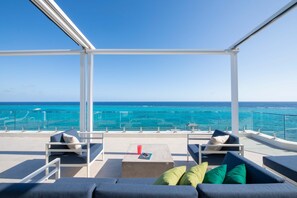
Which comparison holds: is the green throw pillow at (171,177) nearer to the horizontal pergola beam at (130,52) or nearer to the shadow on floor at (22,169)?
the shadow on floor at (22,169)

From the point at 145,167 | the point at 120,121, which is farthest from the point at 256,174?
the point at 120,121

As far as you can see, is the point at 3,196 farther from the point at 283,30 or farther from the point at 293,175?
the point at 283,30

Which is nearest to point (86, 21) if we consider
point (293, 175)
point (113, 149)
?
point (113, 149)

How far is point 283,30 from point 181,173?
5.56m

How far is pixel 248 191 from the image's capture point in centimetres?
123

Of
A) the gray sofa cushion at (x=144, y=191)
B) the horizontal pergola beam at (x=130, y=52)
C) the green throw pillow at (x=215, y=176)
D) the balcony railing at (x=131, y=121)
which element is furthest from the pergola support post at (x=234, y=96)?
the gray sofa cushion at (x=144, y=191)

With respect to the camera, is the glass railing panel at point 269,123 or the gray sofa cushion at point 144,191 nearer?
the gray sofa cushion at point 144,191

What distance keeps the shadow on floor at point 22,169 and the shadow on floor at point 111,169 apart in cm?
133

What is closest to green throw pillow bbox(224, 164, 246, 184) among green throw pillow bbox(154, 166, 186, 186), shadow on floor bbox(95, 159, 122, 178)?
green throw pillow bbox(154, 166, 186, 186)

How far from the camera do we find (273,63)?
7.95 metres

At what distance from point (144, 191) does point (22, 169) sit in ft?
11.3

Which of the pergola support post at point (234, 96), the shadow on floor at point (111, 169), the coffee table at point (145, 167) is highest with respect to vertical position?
the pergola support post at point (234, 96)

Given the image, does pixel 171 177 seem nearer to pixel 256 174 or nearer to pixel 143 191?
pixel 143 191

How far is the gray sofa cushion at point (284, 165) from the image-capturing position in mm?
2338
